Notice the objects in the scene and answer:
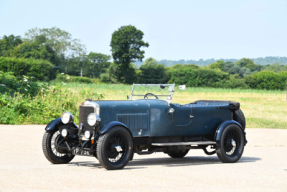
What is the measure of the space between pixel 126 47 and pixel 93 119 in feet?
242

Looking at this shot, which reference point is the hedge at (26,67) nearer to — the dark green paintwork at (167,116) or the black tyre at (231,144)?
the dark green paintwork at (167,116)

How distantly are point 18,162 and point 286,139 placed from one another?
964 centimetres

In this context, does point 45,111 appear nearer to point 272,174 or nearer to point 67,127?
point 67,127

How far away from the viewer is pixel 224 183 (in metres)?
5.99

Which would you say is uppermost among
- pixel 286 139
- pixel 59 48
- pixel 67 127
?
pixel 59 48

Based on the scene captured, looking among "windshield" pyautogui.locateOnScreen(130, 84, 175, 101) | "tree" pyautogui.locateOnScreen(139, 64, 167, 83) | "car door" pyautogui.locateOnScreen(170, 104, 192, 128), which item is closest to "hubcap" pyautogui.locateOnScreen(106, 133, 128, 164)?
"car door" pyautogui.locateOnScreen(170, 104, 192, 128)

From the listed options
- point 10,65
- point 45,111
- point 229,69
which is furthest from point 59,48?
point 45,111

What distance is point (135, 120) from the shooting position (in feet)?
25.3

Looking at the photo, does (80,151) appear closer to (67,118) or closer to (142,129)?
(67,118)

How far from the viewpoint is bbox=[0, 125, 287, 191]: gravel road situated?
5.61 meters

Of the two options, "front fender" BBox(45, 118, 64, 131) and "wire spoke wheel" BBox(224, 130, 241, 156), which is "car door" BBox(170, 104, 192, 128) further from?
"front fender" BBox(45, 118, 64, 131)

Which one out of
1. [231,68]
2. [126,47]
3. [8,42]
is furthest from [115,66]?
[231,68]

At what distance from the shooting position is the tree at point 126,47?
76.9 m

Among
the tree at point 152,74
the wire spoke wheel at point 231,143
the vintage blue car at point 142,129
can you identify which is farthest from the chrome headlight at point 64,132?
the tree at point 152,74
